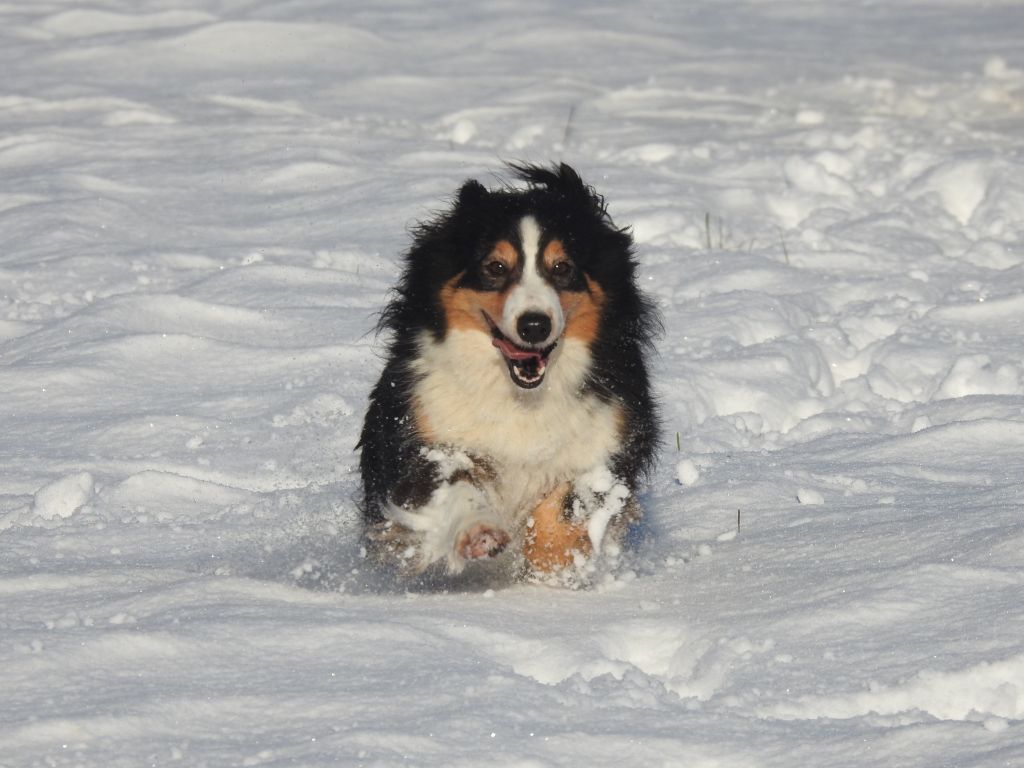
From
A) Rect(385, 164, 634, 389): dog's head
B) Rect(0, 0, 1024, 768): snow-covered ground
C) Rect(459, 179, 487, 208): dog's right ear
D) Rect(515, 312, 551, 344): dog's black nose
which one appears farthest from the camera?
Rect(459, 179, 487, 208): dog's right ear

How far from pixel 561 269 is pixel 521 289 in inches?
7.4

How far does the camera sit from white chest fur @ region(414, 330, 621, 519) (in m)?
4.41

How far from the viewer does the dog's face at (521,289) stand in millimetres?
4281

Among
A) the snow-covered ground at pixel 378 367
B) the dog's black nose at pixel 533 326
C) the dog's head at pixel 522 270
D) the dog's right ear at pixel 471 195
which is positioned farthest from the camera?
the dog's right ear at pixel 471 195

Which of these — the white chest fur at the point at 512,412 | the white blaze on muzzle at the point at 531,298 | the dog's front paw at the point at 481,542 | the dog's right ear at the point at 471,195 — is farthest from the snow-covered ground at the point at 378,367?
the dog's right ear at the point at 471,195

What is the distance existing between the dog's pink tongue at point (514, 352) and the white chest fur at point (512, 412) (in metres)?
0.06

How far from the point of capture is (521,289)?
4.25m

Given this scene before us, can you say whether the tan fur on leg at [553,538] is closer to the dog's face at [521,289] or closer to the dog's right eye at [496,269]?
the dog's face at [521,289]

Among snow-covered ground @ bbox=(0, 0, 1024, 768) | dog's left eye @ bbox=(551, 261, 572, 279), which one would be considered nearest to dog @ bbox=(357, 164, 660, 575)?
dog's left eye @ bbox=(551, 261, 572, 279)

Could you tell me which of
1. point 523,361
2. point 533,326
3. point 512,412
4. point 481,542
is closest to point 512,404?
point 512,412

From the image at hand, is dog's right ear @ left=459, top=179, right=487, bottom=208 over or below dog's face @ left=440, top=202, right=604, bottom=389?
over

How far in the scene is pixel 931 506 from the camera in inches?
185

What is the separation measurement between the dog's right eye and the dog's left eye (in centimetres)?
13

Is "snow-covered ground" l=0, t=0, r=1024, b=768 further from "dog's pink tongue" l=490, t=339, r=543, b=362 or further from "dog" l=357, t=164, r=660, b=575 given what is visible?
"dog's pink tongue" l=490, t=339, r=543, b=362
